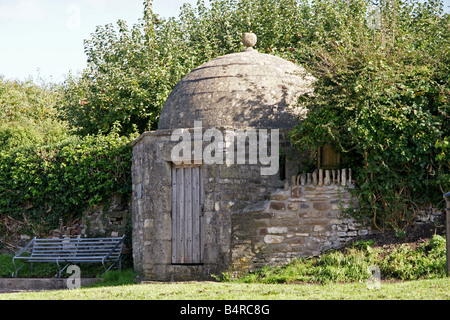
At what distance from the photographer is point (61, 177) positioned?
14781mm

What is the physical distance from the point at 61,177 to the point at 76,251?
2.26 metres

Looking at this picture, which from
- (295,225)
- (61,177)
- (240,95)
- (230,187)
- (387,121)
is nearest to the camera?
(387,121)

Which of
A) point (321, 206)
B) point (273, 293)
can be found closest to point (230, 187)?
point (321, 206)

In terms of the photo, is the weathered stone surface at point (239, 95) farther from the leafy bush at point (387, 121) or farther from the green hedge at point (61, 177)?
the green hedge at point (61, 177)

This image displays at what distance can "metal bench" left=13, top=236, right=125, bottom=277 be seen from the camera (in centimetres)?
1295

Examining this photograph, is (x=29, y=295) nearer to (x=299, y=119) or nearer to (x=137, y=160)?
(x=137, y=160)

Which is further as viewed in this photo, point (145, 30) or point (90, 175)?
point (145, 30)

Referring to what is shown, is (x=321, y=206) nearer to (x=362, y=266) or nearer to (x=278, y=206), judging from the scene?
(x=278, y=206)

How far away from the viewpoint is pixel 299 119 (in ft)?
38.7

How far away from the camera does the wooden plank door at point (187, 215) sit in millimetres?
11414

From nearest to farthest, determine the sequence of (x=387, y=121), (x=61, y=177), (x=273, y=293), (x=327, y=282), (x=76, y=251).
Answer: (x=273, y=293)
(x=327, y=282)
(x=387, y=121)
(x=76, y=251)
(x=61, y=177)
